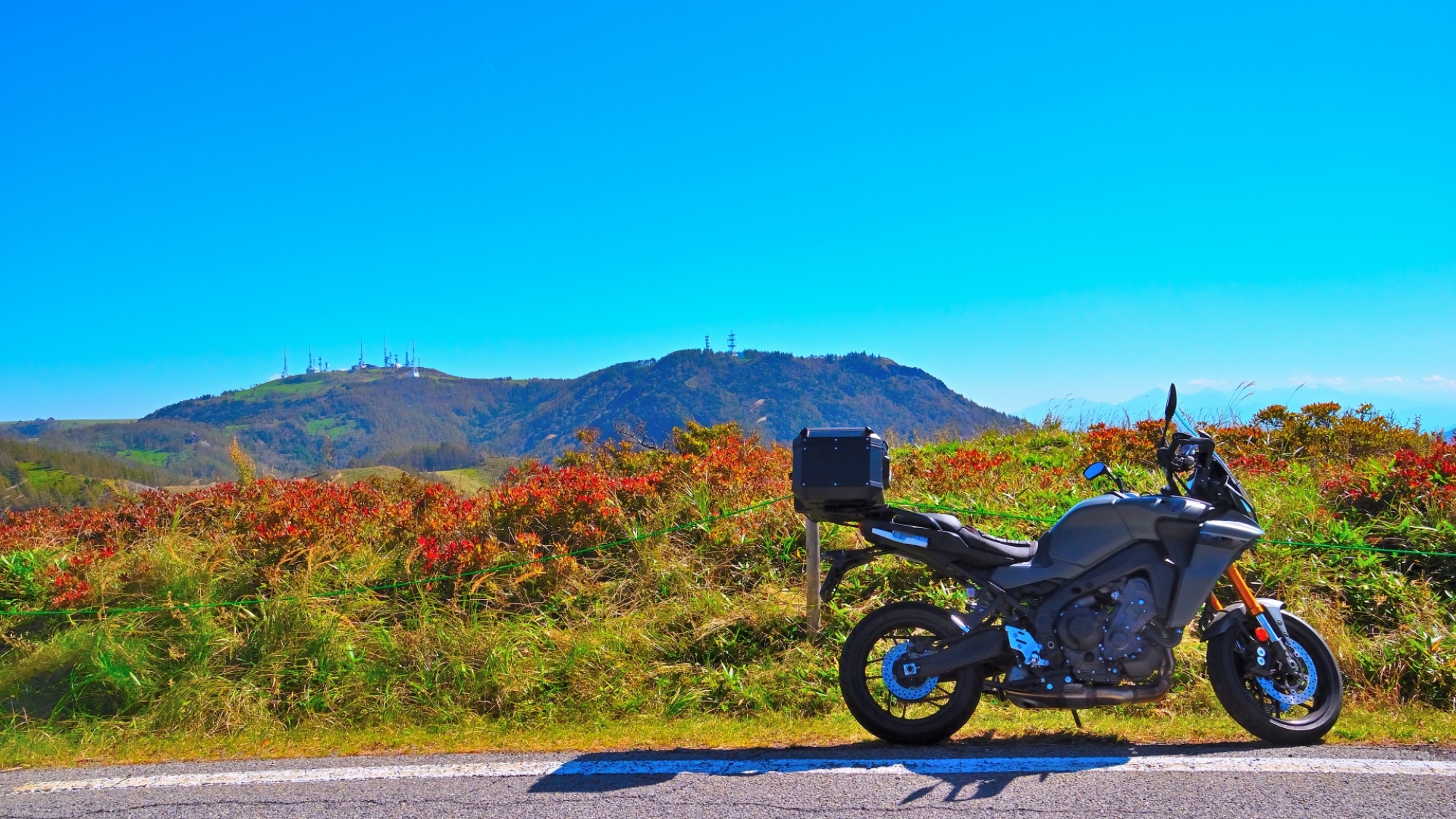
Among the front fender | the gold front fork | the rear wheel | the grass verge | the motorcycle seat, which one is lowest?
the grass verge

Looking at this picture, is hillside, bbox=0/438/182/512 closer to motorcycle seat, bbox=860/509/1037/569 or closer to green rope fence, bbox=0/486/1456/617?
green rope fence, bbox=0/486/1456/617

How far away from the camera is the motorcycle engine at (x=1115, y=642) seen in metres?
4.28

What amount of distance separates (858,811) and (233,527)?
675 cm

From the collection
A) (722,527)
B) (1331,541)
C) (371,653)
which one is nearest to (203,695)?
(371,653)

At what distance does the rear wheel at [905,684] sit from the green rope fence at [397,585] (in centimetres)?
255

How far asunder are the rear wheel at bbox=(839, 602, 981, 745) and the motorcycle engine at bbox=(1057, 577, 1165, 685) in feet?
1.60

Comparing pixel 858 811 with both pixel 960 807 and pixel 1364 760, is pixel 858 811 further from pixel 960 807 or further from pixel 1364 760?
pixel 1364 760

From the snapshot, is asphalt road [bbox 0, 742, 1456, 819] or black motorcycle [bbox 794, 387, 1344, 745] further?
black motorcycle [bbox 794, 387, 1344, 745]

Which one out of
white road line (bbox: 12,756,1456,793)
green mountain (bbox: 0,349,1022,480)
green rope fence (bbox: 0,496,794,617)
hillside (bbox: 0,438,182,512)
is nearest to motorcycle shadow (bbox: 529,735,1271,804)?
white road line (bbox: 12,756,1456,793)

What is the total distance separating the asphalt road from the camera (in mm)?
3662

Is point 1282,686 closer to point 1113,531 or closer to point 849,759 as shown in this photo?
point 1113,531

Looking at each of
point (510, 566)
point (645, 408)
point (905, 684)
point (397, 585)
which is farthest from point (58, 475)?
point (645, 408)

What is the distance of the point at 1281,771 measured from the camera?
3.91m

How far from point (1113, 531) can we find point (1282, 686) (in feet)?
3.50
